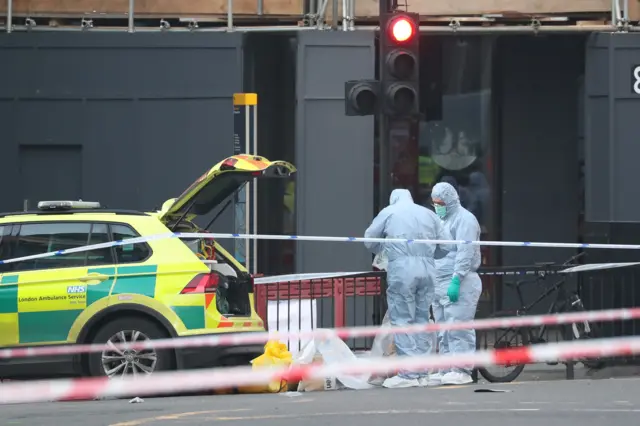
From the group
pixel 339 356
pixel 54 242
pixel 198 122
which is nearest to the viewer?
pixel 54 242

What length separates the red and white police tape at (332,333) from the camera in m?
9.89

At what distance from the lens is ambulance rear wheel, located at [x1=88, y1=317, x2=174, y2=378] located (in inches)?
390

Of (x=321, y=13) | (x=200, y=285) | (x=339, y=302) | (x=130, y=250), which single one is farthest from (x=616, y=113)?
(x=130, y=250)

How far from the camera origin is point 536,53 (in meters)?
16.2

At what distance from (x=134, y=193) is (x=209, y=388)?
502 centimetres

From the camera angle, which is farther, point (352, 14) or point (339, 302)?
point (352, 14)

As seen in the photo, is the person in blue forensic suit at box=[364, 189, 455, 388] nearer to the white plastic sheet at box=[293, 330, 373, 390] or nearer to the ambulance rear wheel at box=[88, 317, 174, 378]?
the white plastic sheet at box=[293, 330, 373, 390]

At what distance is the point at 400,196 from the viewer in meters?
10.8

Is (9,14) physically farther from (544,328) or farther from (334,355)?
(544,328)

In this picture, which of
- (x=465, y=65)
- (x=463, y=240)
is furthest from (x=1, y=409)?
(x=465, y=65)

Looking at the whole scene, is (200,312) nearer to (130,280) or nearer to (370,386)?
(130,280)

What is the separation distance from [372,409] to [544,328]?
2.81 metres

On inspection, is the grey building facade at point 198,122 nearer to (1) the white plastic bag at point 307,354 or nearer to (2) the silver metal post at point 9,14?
(2) the silver metal post at point 9,14

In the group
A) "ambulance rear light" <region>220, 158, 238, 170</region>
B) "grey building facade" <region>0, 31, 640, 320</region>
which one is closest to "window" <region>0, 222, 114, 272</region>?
"ambulance rear light" <region>220, 158, 238, 170</region>
